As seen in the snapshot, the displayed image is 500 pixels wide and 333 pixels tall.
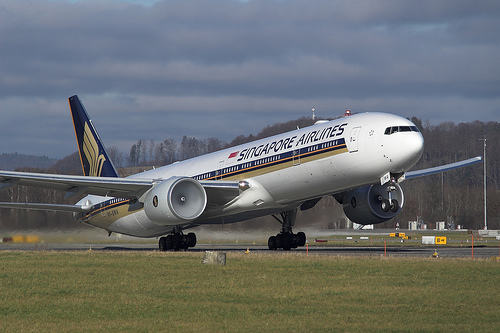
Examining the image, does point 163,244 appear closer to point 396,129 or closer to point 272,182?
point 272,182

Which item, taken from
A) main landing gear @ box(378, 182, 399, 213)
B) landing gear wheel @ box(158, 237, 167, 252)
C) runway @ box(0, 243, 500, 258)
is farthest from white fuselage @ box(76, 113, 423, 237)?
runway @ box(0, 243, 500, 258)

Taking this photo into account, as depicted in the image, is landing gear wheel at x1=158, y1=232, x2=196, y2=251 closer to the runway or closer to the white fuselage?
the white fuselage

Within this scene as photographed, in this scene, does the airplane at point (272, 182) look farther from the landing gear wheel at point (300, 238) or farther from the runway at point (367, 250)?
the runway at point (367, 250)

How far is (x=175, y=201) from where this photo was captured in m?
31.9

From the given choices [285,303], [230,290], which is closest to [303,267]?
[230,290]

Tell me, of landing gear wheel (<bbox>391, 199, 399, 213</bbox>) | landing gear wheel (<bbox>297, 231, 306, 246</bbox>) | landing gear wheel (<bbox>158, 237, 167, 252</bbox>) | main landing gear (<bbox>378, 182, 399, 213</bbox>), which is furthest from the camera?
landing gear wheel (<bbox>297, 231, 306, 246</bbox>)

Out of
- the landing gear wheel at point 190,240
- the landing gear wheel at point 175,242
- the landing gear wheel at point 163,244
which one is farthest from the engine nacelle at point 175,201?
the landing gear wheel at point 190,240

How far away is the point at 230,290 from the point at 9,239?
29.8 metres

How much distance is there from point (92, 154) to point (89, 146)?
27.3 inches

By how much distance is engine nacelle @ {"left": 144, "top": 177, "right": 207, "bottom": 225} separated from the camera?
31.2m

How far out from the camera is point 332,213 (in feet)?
128

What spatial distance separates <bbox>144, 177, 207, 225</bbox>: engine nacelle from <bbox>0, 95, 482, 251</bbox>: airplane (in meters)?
0.05

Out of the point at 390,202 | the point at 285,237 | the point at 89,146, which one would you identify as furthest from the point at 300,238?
the point at 89,146

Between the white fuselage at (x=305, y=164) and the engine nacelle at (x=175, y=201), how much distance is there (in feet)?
9.09
